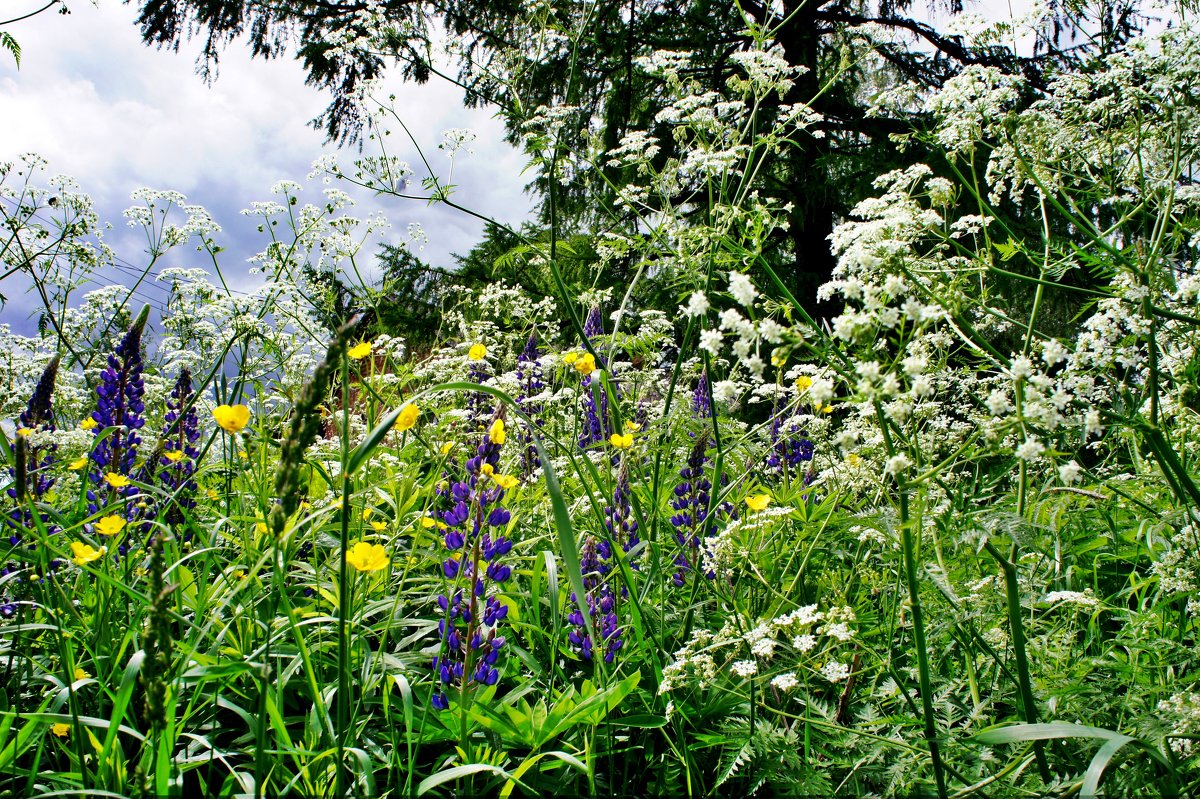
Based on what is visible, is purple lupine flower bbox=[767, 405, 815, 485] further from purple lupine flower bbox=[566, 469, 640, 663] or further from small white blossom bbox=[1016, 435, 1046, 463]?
small white blossom bbox=[1016, 435, 1046, 463]

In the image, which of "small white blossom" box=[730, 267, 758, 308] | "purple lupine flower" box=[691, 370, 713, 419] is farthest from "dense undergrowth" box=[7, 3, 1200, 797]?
"purple lupine flower" box=[691, 370, 713, 419]

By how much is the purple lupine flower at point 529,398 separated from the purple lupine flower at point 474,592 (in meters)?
1.33

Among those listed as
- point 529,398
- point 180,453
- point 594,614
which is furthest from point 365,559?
point 529,398

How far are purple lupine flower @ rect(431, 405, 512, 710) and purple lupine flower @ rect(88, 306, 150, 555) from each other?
4.98 ft

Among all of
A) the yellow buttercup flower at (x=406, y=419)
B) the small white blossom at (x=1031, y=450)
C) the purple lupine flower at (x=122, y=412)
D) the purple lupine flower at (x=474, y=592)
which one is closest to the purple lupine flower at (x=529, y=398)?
the purple lupine flower at (x=474, y=592)

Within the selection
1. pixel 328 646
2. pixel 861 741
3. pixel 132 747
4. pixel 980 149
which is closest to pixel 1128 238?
pixel 861 741

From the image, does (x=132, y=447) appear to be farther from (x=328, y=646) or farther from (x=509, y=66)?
(x=509, y=66)

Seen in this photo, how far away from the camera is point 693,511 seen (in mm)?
2566

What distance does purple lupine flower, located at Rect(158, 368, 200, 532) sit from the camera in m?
2.67

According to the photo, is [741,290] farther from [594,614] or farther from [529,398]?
[529,398]

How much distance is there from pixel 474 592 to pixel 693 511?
1.12 meters

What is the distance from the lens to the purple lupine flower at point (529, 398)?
11.3ft

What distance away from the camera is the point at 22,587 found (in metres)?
2.30

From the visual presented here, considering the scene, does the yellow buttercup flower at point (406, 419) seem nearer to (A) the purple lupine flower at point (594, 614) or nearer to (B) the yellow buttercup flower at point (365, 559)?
(B) the yellow buttercup flower at point (365, 559)
